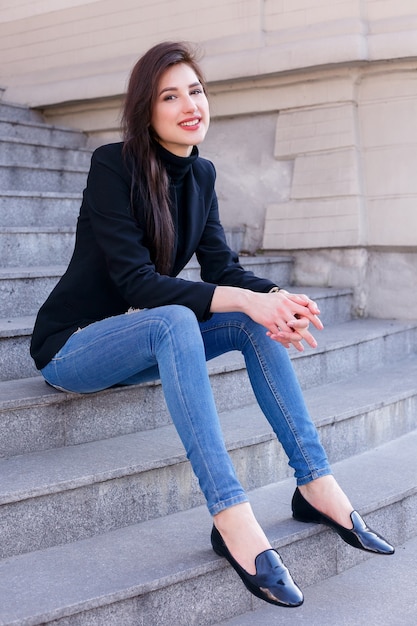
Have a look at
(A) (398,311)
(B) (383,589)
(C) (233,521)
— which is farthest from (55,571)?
(A) (398,311)

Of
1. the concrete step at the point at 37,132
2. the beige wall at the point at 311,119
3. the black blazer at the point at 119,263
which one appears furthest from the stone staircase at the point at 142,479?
the concrete step at the point at 37,132

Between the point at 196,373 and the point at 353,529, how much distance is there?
0.61 meters

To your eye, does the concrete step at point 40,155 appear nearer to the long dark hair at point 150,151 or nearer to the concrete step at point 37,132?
the concrete step at point 37,132

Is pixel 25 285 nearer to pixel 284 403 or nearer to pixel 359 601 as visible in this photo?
pixel 284 403

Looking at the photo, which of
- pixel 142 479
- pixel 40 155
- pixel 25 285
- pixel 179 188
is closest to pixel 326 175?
pixel 40 155

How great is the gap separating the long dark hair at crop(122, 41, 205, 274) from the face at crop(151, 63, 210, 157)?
2cm

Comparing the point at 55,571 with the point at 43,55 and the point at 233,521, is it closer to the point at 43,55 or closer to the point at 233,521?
the point at 233,521

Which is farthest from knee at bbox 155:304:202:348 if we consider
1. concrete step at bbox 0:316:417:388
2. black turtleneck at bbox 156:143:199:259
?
concrete step at bbox 0:316:417:388

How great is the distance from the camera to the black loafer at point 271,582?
1.84 meters

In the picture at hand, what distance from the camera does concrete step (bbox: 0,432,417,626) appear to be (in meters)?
1.78

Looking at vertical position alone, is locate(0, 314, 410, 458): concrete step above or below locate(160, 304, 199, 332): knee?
below

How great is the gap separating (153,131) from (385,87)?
2.11m

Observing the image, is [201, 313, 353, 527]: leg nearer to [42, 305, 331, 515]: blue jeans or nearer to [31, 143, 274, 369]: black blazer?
[42, 305, 331, 515]: blue jeans

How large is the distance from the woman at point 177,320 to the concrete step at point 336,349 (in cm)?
36
